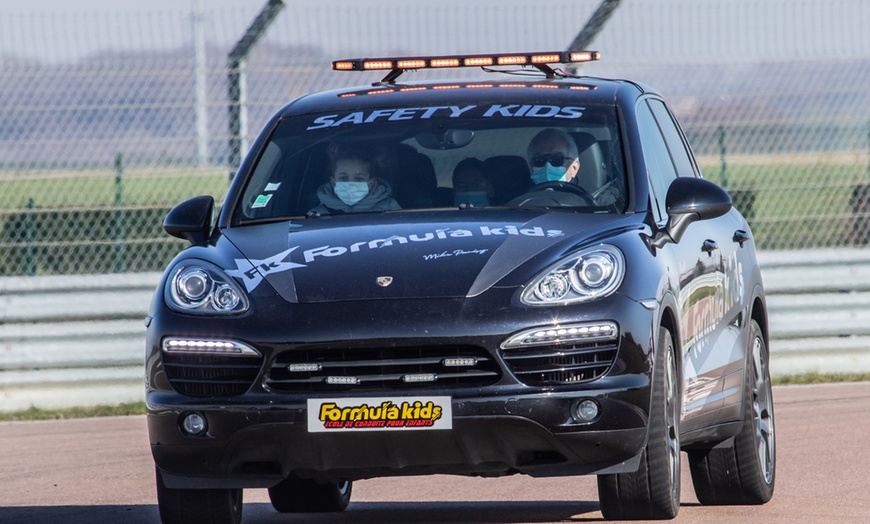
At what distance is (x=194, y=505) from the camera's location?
242 inches

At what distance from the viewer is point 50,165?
487 inches

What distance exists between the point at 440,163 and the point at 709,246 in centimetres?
111

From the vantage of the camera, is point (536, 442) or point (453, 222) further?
point (453, 222)

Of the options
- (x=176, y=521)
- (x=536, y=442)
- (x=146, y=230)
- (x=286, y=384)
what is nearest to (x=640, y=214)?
(x=536, y=442)

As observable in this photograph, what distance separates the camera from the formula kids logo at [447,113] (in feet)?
22.6

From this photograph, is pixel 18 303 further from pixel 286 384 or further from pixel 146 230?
pixel 286 384

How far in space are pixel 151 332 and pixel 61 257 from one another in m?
8.14

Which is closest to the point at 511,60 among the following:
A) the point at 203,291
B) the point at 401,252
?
the point at 401,252

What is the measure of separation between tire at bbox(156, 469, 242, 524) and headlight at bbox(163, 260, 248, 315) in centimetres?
67

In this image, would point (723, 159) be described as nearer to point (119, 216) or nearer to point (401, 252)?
point (119, 216)

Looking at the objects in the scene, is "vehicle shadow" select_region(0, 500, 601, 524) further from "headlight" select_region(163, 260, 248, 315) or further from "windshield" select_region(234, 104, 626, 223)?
"headlight" select_region(163, 260, 248, 315)

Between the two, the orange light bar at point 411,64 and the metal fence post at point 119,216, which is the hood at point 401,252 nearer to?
the orange light bar at point 411,64

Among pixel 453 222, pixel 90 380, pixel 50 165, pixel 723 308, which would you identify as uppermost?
pixel 453 222

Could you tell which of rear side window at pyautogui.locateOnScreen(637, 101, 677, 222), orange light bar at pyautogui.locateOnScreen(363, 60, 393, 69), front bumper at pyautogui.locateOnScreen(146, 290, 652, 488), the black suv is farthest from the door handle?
orange light bar at pyautogui.locateOnScreen(363, 60, 393, 69)
